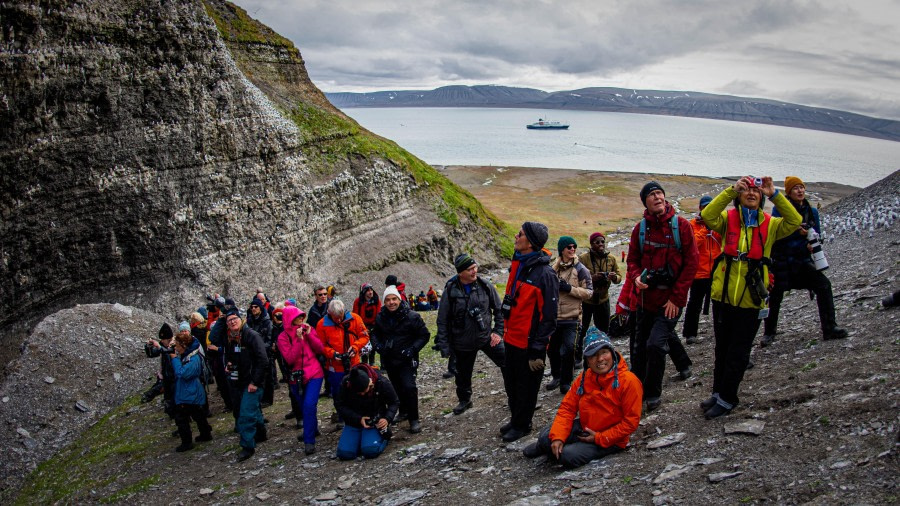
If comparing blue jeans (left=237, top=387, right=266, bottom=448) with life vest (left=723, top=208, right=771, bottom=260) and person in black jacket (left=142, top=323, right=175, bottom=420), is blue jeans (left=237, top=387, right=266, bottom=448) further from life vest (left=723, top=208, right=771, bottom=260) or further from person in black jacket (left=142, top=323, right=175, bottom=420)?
life vest (left=723, top=208, right=771, bottom=260)

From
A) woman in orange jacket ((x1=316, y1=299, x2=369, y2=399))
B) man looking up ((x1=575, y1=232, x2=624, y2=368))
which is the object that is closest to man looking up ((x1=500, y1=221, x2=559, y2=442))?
woman in orange jacket ((x1=316, y1=299, x2=369, y2=399))

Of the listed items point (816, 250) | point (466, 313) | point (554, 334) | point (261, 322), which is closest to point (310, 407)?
point (466, 313)

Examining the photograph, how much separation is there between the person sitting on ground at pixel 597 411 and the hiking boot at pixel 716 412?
0.98 metres

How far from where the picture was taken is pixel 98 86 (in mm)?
19953

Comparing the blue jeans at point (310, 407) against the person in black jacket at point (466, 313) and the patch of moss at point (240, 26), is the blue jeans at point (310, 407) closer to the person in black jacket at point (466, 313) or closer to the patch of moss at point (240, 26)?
the person in black jacket at point (466, 313)

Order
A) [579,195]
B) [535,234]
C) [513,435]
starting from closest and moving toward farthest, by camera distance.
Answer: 1. [535,234]
2. [513,435]
3. [579,195]

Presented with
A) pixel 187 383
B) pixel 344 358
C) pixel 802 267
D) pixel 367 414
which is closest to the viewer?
pixel 367 414

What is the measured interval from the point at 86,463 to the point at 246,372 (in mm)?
5108

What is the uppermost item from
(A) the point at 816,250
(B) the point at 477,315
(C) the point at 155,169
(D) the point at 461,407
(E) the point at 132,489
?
(C) the point at 155,169

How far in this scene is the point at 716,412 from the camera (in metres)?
7.50

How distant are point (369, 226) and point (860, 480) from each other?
26329mm

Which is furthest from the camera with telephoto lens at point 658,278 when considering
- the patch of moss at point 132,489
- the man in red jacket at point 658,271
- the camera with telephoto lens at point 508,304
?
the patch of moss at point 132,489

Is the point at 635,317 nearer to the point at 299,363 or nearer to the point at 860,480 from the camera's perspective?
the point at 860,480

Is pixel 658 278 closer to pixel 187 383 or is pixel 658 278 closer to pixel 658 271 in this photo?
pixel 658 271
